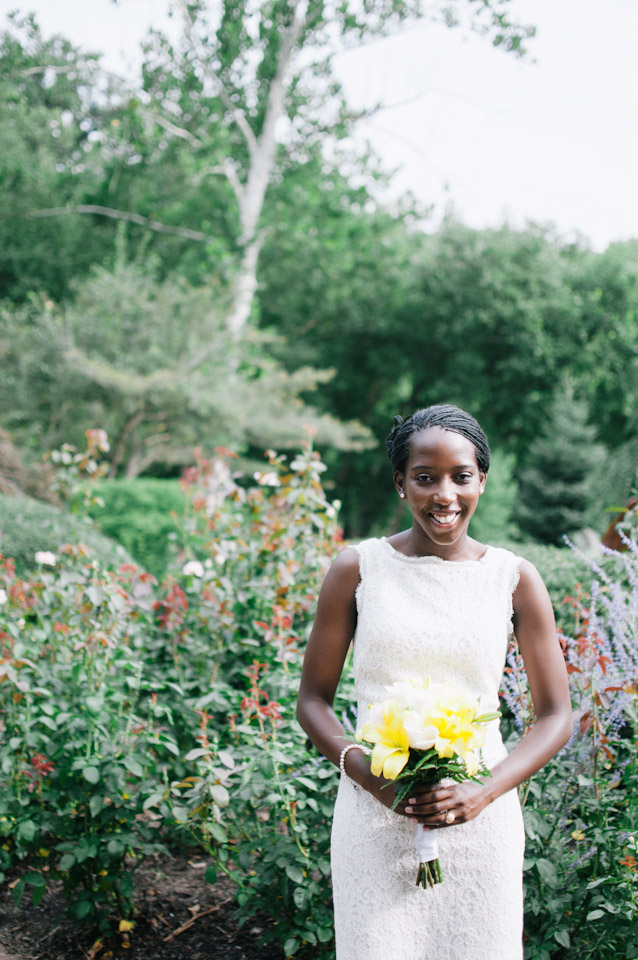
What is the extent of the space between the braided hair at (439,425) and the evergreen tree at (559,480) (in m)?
14.0

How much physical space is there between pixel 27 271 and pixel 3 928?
18607 millimetres

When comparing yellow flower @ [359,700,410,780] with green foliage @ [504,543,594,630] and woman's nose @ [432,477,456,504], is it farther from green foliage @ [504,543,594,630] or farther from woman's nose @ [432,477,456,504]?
green foliage @ [504,543,594,630]

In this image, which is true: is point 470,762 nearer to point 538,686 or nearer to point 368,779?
point 368,779

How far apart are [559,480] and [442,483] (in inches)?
573

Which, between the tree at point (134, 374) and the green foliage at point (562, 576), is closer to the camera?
the green foliage at point (562, 576)

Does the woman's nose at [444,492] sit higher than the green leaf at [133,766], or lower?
higher

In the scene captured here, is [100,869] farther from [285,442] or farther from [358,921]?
[285,442]

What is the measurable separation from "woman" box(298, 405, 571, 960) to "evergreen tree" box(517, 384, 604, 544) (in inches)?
552

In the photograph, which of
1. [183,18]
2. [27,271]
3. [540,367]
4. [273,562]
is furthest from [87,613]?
[27,271]

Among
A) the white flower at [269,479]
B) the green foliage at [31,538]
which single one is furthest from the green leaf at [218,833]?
the green foliage at [31,538]

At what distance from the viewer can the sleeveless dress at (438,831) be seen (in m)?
1.60

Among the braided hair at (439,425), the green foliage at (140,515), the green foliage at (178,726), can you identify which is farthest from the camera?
the green foliage at (140,515)

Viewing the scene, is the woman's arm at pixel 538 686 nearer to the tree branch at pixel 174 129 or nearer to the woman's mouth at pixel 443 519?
the woman's mouth at pixel 443 519

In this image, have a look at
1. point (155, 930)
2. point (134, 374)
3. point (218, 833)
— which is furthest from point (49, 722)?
point (134, 374)
